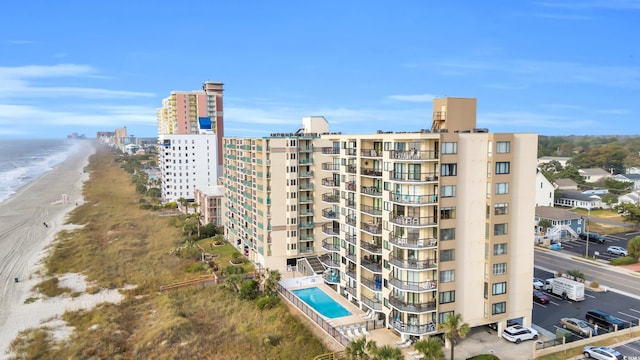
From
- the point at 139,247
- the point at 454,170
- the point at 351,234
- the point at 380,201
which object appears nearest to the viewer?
the point at 454,170

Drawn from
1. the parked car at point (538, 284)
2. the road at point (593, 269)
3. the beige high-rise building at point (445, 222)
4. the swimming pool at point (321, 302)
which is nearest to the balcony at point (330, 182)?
the beige high-rise building at point (445, 222)

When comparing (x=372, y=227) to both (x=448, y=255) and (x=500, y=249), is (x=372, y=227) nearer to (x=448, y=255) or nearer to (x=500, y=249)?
(x=448, y=255)

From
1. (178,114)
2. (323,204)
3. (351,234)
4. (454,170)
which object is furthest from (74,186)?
(454,170)

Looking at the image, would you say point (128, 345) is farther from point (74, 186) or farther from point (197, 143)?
point (74, 186)

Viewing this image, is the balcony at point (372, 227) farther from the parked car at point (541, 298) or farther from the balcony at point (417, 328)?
the parked car at point (541, 298)

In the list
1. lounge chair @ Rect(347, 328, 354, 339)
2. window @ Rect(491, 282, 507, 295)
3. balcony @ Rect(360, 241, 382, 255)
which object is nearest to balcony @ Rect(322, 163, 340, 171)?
balcony @ Rect(360, 241, 382, 255)

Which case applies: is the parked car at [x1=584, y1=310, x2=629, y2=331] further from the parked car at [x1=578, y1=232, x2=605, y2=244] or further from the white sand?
the white sand

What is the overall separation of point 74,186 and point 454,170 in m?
166

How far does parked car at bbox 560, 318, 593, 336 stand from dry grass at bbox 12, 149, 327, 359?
23.1 m

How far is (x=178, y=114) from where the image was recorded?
557 ft

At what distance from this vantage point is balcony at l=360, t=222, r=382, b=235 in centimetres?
4319

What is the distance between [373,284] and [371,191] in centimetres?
885

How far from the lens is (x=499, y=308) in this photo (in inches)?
1597

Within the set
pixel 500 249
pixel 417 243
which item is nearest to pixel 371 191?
pixel 417 243
